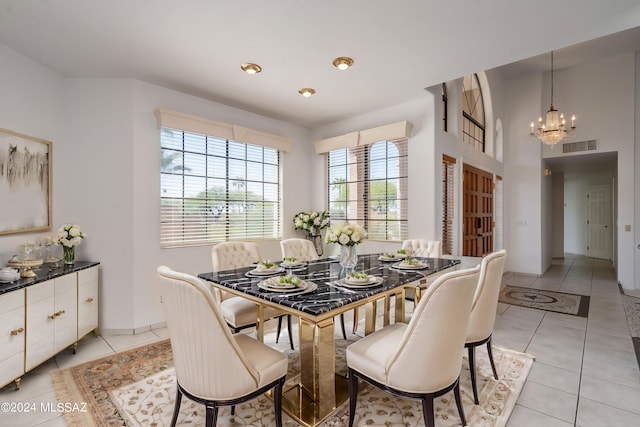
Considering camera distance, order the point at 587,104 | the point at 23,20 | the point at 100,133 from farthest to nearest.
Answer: the point at 587,104
the point at 100,133
the point at 23,20

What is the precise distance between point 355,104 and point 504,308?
339cm

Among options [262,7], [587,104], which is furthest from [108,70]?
[587,104]

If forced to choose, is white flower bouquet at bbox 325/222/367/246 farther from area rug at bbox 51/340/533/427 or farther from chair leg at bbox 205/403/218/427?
chair leg at bbox 205/403/218/427

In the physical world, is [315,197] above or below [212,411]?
above

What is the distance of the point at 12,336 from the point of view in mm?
2090

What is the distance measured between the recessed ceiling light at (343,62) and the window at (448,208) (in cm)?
226

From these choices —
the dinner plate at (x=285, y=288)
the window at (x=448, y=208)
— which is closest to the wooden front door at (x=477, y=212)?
the window at (x=448, y=208)

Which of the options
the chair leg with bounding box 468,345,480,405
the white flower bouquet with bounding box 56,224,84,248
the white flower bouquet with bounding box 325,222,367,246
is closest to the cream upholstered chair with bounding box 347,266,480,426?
the chair leg with bounding box 468,345,480,405

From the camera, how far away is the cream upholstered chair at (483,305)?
77.4 inches

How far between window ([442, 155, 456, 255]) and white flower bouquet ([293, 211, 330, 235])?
5.80 feet

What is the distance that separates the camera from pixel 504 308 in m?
3.98

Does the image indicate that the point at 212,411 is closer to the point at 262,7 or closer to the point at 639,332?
the point at 262,7

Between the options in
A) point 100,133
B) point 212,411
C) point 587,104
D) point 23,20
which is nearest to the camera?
point 212,411

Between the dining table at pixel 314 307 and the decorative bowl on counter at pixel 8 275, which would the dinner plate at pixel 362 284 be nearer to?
the dining table at pixel 314 307
